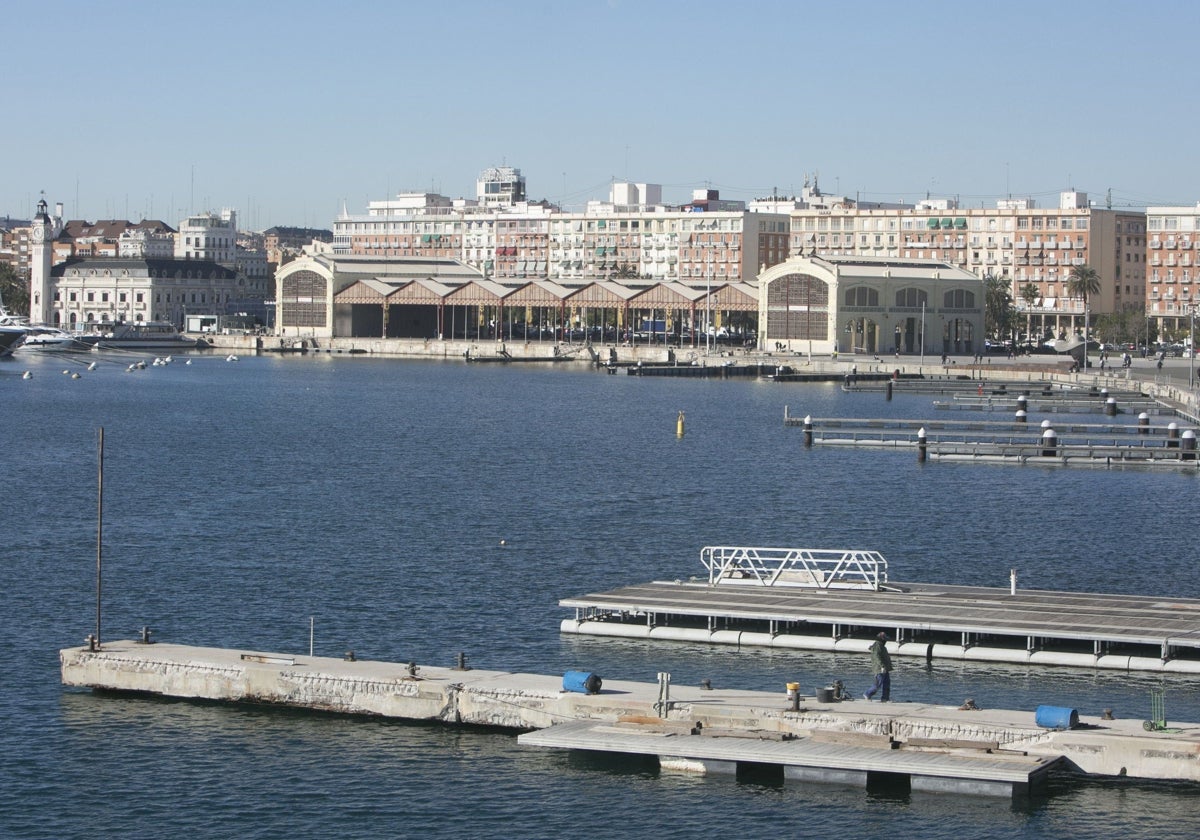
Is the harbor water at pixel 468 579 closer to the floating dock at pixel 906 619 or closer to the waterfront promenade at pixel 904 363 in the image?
the floating dock at pixel 906 619

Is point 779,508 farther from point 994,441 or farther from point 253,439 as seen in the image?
point 253,439

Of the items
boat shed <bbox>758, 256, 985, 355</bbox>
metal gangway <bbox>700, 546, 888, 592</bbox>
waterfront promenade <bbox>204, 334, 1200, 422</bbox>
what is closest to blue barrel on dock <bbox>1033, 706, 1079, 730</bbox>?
metal gangway <bbox>700, 546, 888, 592</bbox>

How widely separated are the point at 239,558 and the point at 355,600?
8316mm

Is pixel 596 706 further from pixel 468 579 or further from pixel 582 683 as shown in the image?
pixel 468 579

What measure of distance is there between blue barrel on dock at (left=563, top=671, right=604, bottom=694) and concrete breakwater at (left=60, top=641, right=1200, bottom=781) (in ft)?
0.45

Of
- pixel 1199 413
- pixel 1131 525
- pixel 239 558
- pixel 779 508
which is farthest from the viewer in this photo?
pixel 1199 413

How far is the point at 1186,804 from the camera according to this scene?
31.5 m

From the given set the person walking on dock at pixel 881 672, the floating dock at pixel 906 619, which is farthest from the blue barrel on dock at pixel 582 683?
the floating dock at pixel 906 619

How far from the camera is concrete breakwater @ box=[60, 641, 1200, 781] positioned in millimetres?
32500

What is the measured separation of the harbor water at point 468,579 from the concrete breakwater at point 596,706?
1.36ft

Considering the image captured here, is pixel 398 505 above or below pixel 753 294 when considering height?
below

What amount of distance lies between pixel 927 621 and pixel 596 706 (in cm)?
1103

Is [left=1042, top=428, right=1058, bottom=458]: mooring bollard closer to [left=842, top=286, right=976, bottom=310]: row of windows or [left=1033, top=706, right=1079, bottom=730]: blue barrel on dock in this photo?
[left=1033, top=706, right=1079, bottom=730]: blue barrel on dock

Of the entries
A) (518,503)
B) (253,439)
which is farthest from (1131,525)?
(253,439)
